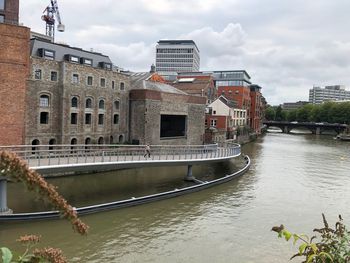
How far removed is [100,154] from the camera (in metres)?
28.8

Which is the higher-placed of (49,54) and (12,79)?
(49,54)

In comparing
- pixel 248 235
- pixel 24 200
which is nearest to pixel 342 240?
pixel 248 235

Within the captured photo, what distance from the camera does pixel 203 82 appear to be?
68.4m

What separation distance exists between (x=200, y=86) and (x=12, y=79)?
44629 mm

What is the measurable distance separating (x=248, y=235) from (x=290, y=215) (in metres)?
4.97

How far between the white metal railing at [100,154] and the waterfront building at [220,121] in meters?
16.0

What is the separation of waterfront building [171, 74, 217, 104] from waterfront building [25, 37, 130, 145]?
27.8 meters

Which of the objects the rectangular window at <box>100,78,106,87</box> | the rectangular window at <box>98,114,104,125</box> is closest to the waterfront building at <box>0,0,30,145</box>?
the rectangular window at <box>100,78,106,87</box>

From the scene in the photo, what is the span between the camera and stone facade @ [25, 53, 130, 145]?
96.3 ft

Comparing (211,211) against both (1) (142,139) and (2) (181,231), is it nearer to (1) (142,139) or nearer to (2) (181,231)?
(2) (181,231)

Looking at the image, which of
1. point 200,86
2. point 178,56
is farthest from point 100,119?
point 178,56

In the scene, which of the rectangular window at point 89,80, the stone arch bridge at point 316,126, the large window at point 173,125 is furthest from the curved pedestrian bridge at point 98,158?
the stone arch bridge at point 316,126

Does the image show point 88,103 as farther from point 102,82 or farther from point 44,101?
point 44,101

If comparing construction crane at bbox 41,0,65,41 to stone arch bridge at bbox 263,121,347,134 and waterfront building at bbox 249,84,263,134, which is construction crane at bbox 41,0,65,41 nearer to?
waterfront building at bbox 249,84,263,134
